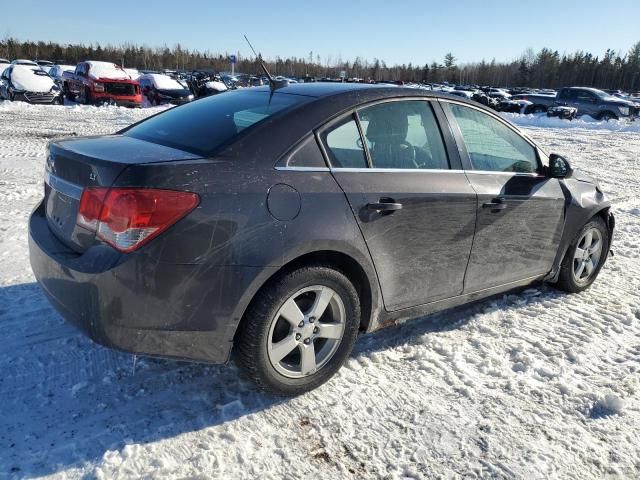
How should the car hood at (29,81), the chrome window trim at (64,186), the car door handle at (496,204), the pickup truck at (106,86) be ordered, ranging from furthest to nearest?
the pickup truck at (106,86) < the car hood at (29,81) < the car door handle at (496,204) < the chrome window trim at (64,186)

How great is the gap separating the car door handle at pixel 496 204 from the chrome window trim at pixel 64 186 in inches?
96.1

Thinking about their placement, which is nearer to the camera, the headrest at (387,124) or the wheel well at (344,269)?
the wheel well at (344,269)

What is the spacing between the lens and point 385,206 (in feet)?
9.59

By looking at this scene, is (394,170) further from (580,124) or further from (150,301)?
(580,124)

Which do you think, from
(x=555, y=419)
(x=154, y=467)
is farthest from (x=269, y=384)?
(x=555, y=419)

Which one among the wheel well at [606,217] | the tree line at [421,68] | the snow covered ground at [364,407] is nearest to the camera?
the snow covered ground at [364,407]

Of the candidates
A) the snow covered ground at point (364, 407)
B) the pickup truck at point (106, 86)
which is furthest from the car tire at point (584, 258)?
the pickup truck at point (106, 86)

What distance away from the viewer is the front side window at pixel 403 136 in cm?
309

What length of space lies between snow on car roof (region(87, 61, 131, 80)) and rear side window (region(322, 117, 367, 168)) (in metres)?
20.3

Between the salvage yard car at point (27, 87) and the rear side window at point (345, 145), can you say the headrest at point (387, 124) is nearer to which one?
the rear side window at point (345, 145)

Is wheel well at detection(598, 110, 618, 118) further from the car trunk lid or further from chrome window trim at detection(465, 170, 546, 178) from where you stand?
the car trunk lid

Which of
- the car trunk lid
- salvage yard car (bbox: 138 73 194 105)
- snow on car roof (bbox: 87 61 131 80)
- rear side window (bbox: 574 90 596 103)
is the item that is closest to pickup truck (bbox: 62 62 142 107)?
snow on car roof (bbox: 87 61 131 80)

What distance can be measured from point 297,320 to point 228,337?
0.38m

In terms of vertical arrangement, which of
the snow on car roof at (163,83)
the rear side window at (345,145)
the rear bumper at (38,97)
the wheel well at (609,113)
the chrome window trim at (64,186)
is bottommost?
the rear bumper at (38,97)
